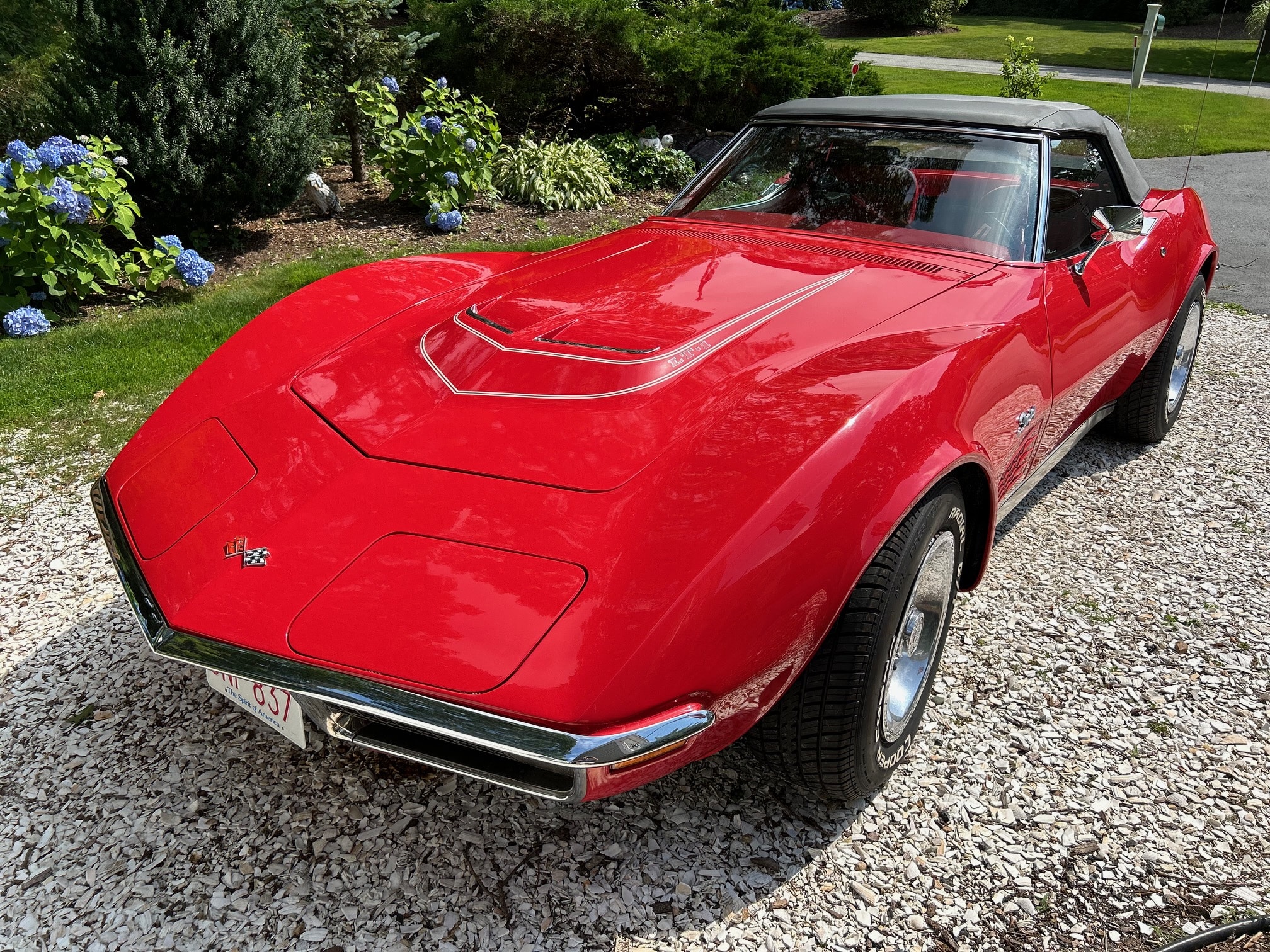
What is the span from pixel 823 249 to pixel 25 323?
4357mm

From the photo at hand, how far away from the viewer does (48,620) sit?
2.87 metres

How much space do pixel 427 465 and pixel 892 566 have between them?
3.31 feet

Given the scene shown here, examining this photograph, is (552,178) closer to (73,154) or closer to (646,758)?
(73,154)

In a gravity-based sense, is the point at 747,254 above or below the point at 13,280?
above

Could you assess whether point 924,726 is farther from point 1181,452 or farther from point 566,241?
point 566,241

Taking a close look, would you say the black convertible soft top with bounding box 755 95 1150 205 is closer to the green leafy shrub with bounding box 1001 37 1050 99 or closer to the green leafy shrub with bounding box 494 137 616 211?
the green leafy shrub with bounding box 494 137 616 211

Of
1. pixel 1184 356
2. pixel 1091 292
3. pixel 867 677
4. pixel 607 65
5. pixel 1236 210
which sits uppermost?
pixel 607 65

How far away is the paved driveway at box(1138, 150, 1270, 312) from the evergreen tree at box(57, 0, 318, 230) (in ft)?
21.8

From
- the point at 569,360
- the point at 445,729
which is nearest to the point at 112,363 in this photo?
the point at 569,360

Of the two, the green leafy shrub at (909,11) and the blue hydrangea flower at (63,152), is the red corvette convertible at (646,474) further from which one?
the green leafy shrub at (909,11)

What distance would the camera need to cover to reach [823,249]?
280cm

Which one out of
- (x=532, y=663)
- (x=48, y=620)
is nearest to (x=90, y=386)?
(x=48, y=620)

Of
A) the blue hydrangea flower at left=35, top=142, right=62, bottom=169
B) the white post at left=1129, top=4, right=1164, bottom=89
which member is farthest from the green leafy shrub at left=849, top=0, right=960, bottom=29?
the blue hydrangea flower at left=35, top=142, right=62, bottom=169

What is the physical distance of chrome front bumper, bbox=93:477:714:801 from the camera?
1480 millimetres
